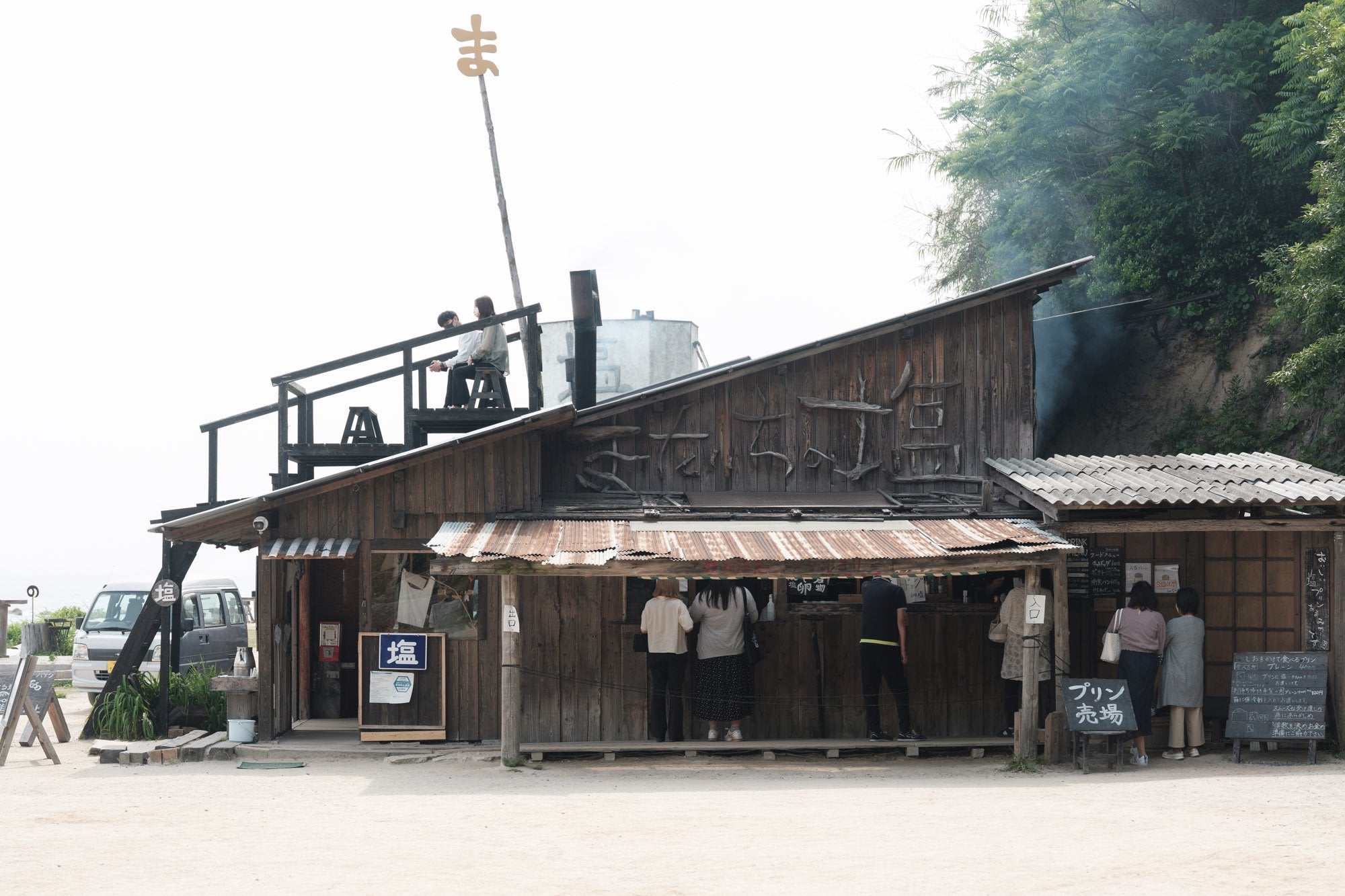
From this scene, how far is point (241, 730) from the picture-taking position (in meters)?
14.3

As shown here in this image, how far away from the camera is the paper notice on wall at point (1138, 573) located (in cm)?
1455

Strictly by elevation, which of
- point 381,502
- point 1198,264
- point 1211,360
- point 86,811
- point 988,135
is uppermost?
point 988,135

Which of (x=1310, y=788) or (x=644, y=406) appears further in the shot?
(x=644, y=406)

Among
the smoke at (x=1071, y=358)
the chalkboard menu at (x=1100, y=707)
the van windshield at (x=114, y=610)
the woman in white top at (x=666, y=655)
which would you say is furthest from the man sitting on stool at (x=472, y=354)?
the smoke at (x=1071, y=358)

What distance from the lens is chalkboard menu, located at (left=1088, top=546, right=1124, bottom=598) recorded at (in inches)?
573

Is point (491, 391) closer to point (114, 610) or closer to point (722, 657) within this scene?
point (722, 657)

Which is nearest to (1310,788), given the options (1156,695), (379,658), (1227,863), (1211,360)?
(1156,695)

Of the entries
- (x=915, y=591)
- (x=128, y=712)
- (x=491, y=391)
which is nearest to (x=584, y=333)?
(x=491, y=391)

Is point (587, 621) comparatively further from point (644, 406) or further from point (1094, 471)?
point (1094, 471)

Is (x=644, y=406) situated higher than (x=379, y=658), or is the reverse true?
(x=644, y=406)

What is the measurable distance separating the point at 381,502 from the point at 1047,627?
718cm

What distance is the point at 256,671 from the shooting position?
14.7 metres

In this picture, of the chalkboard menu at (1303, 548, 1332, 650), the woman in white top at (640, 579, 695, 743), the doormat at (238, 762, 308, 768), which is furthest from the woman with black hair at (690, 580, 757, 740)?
the chalkboard menu at (1303, 548, 1332, 650)

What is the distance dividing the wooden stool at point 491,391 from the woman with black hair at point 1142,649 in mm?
7265
